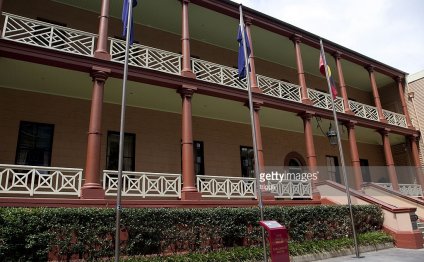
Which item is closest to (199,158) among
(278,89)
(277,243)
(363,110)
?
(278,89)

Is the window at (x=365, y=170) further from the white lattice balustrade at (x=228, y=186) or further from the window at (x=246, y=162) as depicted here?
the white lattice balustrade at (x=228, y=186)

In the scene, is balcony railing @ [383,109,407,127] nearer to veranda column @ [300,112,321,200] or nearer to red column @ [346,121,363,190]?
red column @ [346,121,363,190]

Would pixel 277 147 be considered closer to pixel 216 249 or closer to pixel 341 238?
pixel 341 238

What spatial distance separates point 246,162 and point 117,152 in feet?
22.7

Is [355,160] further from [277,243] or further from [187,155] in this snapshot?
[277,243]

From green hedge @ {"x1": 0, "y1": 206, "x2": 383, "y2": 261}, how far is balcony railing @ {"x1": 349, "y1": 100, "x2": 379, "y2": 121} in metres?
9.44

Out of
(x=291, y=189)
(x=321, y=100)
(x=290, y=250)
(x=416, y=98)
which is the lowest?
(x=290, y=250)

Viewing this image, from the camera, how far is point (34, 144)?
12.2m

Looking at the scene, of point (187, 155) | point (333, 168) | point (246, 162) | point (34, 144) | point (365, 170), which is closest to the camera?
point (187, 155)

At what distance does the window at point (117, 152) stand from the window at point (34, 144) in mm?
2230

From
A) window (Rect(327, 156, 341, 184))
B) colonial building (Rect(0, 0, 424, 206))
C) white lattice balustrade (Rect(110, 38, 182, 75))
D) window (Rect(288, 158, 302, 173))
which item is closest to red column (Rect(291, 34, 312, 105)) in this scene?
colonial building (Rect(0, 0, 424, 206))

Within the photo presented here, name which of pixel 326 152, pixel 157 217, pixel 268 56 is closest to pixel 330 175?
pixel 326 152

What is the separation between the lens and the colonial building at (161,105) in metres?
10.8

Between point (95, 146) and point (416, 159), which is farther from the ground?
point (416, 159)
